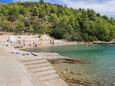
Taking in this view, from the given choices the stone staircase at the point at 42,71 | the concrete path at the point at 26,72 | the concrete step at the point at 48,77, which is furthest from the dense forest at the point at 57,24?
the concrete step at the point at 48,77

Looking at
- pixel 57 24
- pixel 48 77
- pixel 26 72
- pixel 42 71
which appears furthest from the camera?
pixel 57 24

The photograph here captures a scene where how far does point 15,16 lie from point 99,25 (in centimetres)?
3110

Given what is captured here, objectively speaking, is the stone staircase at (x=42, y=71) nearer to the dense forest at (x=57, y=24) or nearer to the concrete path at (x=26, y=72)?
the concrete path at (x=26, y=72)

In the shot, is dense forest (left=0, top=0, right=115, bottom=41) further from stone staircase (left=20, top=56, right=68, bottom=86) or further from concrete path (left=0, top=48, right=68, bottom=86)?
concrete path (left=0, top=48, right=68, bottom=86)

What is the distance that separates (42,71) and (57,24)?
88.6 metres

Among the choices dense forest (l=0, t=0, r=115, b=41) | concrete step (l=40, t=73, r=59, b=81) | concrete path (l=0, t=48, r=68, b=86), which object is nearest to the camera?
concrete path (l=0, t=48, r=68, b=86)

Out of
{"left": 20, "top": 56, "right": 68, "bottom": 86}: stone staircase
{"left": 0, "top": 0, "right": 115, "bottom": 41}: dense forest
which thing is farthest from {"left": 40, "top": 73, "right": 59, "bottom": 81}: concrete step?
{"left": 0, "top": 0, "right": 115, "bottom": 41}: dense forest

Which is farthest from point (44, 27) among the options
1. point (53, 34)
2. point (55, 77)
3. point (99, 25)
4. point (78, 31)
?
point (55, 77)

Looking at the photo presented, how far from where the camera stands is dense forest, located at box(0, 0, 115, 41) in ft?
329

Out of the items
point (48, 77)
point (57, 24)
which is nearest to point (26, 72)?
point (48, 77)

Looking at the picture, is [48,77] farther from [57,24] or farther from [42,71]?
[57,24]

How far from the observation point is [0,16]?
358 ft

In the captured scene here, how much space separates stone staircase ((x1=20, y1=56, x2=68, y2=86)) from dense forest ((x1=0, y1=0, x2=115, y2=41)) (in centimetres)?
7786

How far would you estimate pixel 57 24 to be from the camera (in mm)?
106375
